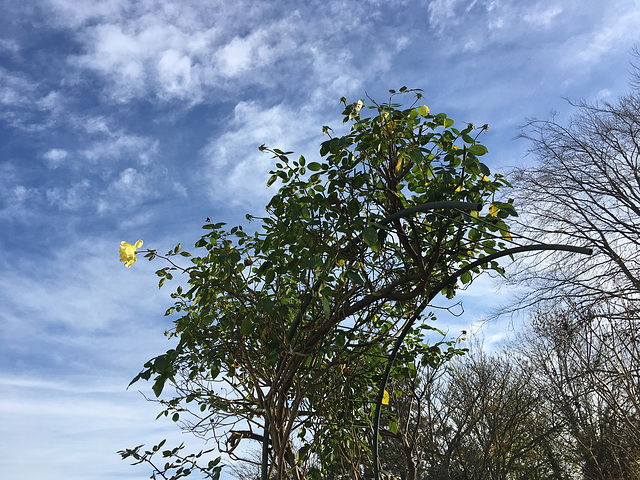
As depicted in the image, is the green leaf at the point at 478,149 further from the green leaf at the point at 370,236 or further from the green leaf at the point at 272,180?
the green leaf at the point at 272,180

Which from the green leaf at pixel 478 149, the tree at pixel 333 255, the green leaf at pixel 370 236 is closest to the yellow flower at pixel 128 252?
the tree at pixel 333 255

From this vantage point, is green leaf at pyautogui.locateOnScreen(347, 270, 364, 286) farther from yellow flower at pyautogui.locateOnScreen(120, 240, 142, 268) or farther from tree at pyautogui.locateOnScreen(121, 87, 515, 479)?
yellow flower at pyautogui.locateOnScreen(120, 240, 142, 268)

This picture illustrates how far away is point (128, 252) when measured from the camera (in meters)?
1.92

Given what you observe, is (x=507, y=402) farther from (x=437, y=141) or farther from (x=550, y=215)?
(x=437, y=141)

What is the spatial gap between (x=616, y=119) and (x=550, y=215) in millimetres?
1898

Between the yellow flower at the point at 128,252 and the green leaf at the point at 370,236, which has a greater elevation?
the yellow flower at the point at 128,252

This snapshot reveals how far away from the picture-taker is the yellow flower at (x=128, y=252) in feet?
6.26

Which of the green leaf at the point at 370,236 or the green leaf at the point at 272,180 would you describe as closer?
the green leaf at the point at 370,236

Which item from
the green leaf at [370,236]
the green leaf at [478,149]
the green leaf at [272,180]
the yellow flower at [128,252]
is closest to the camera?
the green leaf at [370,236]

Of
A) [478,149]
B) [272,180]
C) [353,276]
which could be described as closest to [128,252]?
[272,180]

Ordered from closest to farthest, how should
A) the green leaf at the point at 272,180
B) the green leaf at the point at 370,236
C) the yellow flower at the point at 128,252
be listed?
the green leaf at the point at 370,236, the yellow flower at the point at 128,252, the green leaf at the point at 272,180

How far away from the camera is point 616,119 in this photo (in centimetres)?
780

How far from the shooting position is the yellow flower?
1909 mm

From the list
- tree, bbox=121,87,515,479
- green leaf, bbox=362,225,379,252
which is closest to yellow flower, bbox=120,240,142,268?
tree, bbox=121,87,515,479
